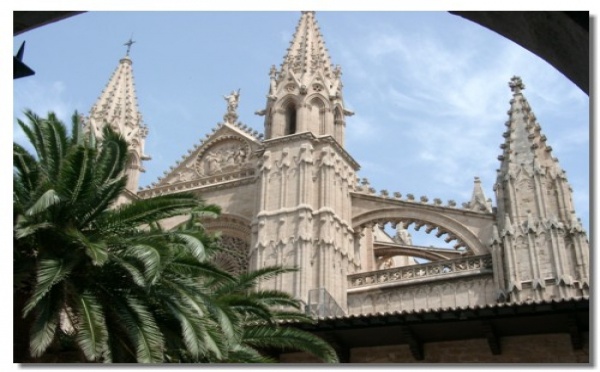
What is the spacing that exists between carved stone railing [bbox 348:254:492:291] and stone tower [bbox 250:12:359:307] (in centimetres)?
61

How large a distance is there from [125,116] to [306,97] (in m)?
8.18

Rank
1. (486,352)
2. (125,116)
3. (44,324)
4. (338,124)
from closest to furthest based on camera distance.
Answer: (44,324)
(486,352)
(338,124)
(125,116)

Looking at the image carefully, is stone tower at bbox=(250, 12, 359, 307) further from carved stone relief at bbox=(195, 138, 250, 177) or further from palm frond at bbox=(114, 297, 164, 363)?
palm frond at bbox=(114, 297, 164, 363)

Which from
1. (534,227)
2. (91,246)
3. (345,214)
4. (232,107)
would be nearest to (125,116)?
(232,107)

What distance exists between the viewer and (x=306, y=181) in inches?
871

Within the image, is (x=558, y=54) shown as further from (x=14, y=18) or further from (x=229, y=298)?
(x=229, y=298)

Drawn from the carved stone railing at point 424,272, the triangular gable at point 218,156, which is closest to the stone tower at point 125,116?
the triangular gable at point 218,156

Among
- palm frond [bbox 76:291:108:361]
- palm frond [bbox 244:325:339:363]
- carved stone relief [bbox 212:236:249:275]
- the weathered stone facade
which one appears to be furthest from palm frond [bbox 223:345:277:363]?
carved stone relief [bbox 212:236:249:275]

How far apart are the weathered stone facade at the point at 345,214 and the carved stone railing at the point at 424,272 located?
0.03m

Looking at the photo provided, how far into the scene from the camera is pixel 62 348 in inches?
420

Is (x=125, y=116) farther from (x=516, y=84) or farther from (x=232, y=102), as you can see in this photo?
(x=516, y=84)

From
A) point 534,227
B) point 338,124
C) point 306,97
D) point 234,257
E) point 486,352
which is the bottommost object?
point 486,352

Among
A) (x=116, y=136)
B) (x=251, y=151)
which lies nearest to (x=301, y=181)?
(x=251, y=151)

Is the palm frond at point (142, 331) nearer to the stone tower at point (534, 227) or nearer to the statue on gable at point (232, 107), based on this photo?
the stone tower at point (534, 227)
